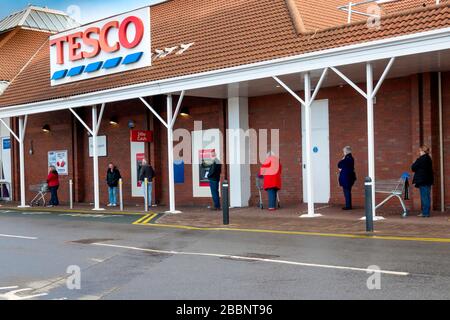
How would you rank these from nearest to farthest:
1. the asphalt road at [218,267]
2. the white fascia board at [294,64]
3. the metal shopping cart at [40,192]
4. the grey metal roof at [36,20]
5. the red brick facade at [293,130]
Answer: the asphalt road at [218,267]
the white fascia board at [294,64]
the red brick facade at [293,130]
the metal shopping cart at [40,192]
the grey metal roof at [36,20]

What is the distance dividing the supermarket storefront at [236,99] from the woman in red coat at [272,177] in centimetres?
98

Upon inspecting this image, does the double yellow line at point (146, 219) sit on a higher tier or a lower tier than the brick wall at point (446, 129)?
lower

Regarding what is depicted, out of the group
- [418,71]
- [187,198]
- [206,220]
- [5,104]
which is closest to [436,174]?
[418,71]

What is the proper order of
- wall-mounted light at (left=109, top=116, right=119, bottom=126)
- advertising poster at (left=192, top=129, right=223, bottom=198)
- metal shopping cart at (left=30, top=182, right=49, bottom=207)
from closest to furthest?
1. advertising poster at (left=192, top=129, right=223, bottom=198)
2. wall-mounted light at (left=109, top=116, right=119, bottom=126)
3. metal shopping cart at (left=30, top=182, right=49, bottom=207)

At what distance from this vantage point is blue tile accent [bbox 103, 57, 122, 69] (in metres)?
22.4

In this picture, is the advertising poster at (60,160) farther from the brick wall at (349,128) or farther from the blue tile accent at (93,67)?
the brick wall at (349,128)

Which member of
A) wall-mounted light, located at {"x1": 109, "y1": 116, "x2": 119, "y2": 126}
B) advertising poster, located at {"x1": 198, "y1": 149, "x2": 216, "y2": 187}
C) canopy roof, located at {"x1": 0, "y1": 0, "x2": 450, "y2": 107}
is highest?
canopy roof, located at {"x1": 0, "y1": 0, "x2": 450, "y2": 107}

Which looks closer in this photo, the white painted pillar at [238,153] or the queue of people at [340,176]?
the queue of people at [340,176]

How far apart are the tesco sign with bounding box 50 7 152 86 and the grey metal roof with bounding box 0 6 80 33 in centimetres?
962

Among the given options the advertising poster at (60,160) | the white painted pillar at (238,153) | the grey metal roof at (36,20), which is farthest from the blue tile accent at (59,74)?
the grey metal roof at (36,20)

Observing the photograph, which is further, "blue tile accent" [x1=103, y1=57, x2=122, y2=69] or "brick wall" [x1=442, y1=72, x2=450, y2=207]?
"blue tile accent" [x1=103, y1=57, x2=122, y2=69]

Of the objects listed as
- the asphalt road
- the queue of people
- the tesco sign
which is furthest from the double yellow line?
the tesco sign

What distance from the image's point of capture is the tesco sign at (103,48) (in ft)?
70.9

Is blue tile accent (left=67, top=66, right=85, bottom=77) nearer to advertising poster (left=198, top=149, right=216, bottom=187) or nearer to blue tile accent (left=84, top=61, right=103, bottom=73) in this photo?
blue tile accent (left=84, top=61, right=103, bottom=73)
